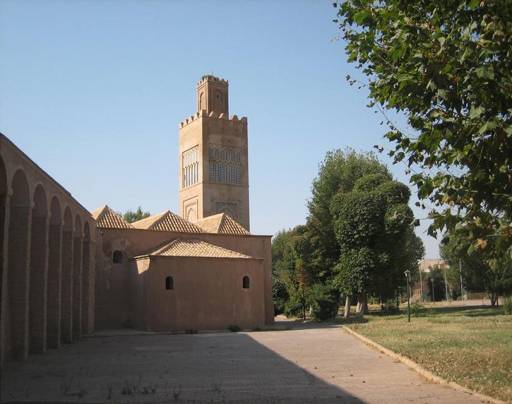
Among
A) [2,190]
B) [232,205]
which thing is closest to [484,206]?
[2,190]

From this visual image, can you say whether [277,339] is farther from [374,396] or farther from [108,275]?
[374,396]

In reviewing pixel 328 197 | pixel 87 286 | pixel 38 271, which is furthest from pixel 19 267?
pixel 328 197

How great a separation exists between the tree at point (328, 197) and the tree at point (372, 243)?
5.99ft

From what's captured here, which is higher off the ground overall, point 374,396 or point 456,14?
point 456,14

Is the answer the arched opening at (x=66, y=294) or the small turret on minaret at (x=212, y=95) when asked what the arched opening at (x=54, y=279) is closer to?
the arched opening at (x=66, y=294)

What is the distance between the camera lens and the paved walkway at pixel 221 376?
33.6 feet

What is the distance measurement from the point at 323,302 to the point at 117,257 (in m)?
13.9

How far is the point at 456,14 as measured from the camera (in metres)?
8.67

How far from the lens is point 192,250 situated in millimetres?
31016

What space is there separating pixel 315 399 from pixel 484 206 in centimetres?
436

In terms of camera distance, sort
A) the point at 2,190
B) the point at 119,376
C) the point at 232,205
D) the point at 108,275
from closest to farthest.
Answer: the point at 119,376 → the point at 2,190 → the point at 108,275 → the point at 232,205

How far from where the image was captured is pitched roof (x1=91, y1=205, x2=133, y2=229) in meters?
A: 32.1

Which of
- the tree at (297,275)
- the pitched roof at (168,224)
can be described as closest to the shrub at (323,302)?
the tree at (297,275)

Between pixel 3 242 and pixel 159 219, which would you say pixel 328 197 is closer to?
pixel 159 219
